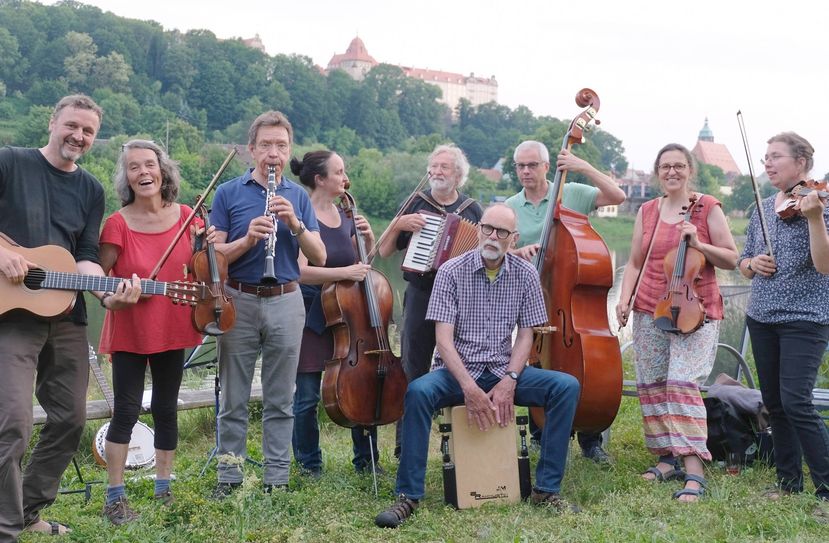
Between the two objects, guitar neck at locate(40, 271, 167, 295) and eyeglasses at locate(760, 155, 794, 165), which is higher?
eyeglasses at locate(760, 155, 794, 165)

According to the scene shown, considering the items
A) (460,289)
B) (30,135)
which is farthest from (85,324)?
(30,135)

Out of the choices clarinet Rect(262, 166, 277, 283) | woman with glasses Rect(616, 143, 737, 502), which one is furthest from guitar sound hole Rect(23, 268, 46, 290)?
woman with glasses Rect(616, 143, 737, 502)

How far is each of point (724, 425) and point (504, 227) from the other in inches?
73.0

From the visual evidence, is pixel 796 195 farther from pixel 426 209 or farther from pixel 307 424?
pixel 307 424

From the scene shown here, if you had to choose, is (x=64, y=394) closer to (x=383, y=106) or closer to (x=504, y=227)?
(x=504, y=227)

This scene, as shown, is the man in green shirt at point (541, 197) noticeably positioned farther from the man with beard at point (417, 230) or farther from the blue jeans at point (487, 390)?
the blue jeans at point (487, 390)

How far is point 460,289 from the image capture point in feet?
15.2

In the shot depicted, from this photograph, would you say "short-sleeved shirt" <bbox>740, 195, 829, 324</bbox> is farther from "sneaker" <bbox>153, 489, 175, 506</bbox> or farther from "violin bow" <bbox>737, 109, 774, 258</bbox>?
"sneaker" <bbox>153, 489, 175, 506</bbox>

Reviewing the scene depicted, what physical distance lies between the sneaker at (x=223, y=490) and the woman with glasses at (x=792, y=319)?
279 cm

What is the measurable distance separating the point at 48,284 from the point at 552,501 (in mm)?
2617

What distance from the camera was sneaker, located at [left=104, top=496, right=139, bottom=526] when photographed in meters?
4.13

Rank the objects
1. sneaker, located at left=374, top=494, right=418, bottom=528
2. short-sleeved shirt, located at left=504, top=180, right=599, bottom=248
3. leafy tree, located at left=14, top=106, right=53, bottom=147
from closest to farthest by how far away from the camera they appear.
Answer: sneaker, located at left=374, top=494, right=418, bottom=528
short-sleeved shirt, located at left=504, top=180, right=599, bottom=248
leafy tree, located at left=14, top=106, right=53, bottom=147

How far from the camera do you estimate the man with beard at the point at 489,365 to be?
4402mm

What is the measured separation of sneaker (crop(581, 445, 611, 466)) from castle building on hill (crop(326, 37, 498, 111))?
113 metres
